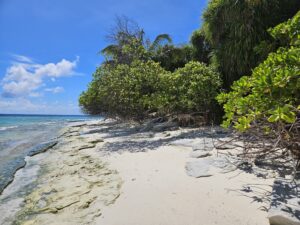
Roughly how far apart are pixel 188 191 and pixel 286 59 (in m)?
2.48

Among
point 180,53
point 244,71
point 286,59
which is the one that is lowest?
point 286,59

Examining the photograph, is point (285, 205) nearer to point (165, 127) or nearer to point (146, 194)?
point (146, 194)

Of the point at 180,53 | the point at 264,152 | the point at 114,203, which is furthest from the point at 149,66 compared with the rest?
the point at 114,203

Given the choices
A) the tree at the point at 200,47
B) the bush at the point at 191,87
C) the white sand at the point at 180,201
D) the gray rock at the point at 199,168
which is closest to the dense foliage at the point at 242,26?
the bush at the point at 191,87

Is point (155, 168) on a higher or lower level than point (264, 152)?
lower

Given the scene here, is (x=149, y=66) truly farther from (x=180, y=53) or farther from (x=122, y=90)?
(x=180, y=53)

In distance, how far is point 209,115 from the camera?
12.4 metres

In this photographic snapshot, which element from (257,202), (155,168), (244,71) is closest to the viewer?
(257,202)

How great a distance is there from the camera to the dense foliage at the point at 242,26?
31.9 feet

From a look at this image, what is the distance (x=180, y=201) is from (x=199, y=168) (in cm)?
151

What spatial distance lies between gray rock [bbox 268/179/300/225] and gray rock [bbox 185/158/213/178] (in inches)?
58.4

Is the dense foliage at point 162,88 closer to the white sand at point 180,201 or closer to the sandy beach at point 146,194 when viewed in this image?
the sandy beach at point 146,194

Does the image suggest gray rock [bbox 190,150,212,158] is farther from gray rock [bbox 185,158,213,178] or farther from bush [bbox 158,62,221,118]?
bush [bbox 158,62,221,118]

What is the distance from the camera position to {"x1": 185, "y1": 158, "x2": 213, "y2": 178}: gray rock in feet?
15.1
